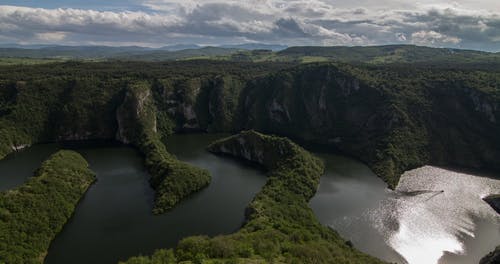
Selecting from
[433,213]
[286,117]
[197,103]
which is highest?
[197,103]

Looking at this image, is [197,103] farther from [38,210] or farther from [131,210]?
[38,210]

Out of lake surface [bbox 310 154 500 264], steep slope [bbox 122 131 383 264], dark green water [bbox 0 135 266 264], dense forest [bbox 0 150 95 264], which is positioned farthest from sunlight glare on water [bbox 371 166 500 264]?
dense forest [bbox 0 150 95 264]

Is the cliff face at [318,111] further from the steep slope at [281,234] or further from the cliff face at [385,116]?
the steep slope at [281,234]

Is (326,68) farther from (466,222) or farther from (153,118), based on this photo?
(466,222)

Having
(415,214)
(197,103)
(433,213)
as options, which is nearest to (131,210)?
(415,214)

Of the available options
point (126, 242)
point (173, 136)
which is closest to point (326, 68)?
point (173, 136)

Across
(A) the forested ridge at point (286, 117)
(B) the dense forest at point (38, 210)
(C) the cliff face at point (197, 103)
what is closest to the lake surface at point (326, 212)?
(B) the dense forest at point (38, 210)
